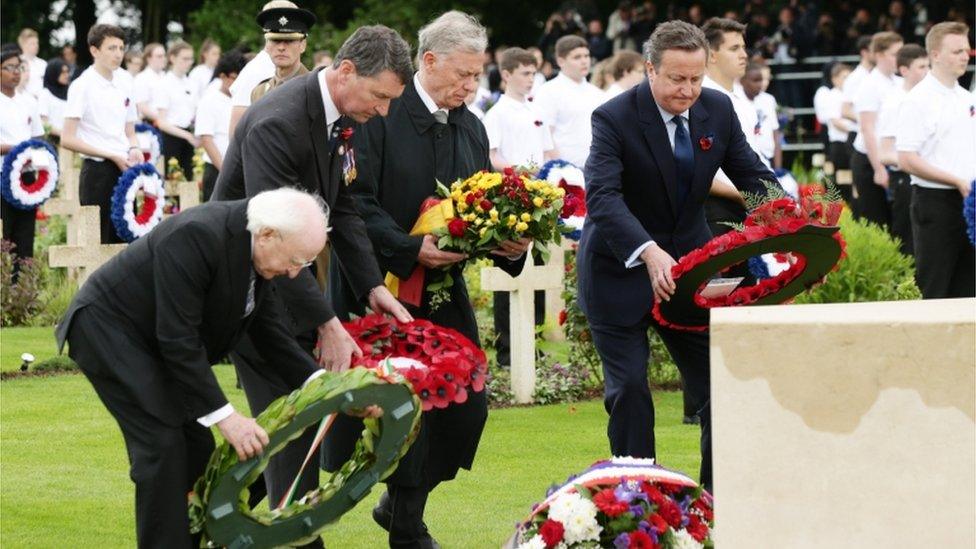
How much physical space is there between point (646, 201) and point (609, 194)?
10.0 inches

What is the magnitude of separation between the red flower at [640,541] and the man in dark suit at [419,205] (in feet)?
4.18

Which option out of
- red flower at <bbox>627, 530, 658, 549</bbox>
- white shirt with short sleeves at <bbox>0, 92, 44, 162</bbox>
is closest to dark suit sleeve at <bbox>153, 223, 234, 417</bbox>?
red flower at <bbox>627, 530, 658, 549</bbox>

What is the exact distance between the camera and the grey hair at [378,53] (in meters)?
6.20

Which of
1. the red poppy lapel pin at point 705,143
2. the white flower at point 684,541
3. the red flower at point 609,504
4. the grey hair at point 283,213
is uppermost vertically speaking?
the red poppy lapel pin at point 705,143

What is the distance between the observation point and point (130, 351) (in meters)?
5.66

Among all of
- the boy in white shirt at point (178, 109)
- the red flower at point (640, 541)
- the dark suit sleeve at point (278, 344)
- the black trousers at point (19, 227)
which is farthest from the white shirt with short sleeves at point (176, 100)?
the red flower at point (640, 541)

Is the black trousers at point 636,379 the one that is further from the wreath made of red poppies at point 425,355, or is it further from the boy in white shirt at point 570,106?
the boy in white shirt at point 570,106

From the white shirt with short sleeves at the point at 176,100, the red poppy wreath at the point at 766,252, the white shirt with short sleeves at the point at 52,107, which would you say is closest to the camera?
the red poppy wreath at the point at 766,252

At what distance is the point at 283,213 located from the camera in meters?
5.50

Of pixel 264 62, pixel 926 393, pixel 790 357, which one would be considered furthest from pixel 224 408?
pixel 264 62

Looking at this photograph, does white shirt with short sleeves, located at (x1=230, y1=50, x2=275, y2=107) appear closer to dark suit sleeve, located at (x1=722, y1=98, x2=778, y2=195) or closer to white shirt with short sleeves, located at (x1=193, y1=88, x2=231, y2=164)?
dark suit sleeve, located at (x1=722, y1=98, x2=778, y2=195)

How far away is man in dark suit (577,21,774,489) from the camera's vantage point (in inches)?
277

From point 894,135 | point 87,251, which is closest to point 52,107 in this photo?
point 87,251

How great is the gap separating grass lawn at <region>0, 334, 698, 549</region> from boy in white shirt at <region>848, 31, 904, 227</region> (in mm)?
6291
